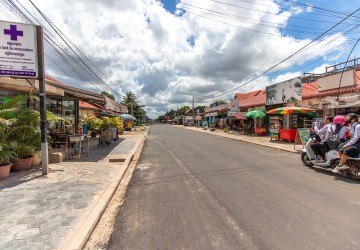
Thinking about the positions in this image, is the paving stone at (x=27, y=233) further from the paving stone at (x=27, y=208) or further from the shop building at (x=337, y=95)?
the shop building at (x=337, y=95)

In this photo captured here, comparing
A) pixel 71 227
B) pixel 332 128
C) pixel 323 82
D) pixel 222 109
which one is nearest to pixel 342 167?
pixel 332 128

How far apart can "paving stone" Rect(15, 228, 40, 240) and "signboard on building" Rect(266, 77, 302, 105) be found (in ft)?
71.0

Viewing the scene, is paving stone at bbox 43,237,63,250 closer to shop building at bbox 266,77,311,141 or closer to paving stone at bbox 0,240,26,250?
paving stone at bbox 0,240,26,250

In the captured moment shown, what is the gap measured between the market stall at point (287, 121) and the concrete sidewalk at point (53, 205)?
14.8 meters

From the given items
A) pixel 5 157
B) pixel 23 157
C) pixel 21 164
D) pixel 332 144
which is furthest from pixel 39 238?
pixel 332 144

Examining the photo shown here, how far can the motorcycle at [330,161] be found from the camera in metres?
7.55

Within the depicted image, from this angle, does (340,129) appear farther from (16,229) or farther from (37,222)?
(16,229)

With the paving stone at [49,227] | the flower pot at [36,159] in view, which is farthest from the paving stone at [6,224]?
the flower pot at [36,159]

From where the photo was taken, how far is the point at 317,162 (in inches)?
357

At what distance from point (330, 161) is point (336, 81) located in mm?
11620

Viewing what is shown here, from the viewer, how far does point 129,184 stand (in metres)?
7.49

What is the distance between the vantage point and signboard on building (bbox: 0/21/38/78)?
7.29 m

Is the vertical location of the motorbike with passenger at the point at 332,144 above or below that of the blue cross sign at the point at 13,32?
below

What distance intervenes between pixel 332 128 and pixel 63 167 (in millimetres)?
8906
